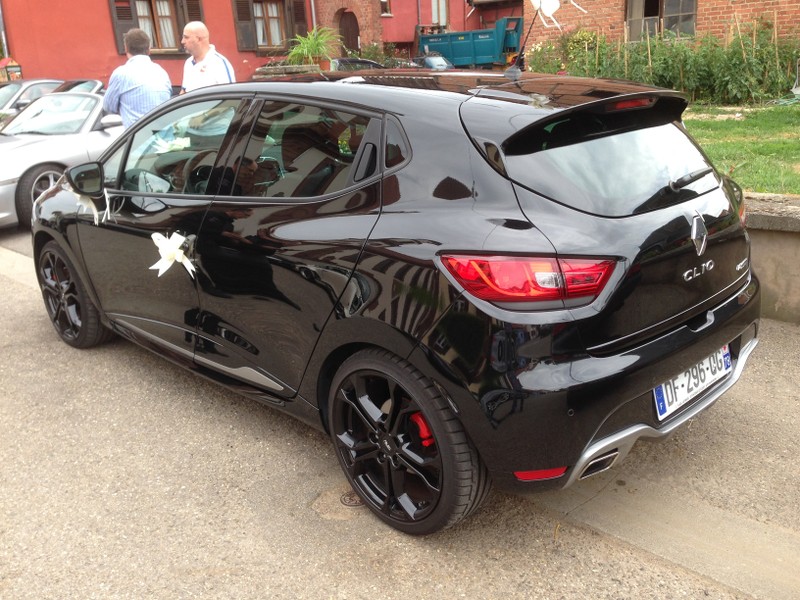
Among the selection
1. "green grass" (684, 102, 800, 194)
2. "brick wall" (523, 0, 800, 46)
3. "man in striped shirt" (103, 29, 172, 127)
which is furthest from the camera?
"brick wall" (523, 0, 800, 46)

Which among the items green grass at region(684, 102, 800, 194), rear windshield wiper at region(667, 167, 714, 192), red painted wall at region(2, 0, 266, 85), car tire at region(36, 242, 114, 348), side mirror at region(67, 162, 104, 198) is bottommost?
car tire at region(36, 242, 114, 348)

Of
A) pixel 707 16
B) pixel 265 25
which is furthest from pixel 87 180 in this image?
pixel 265 25

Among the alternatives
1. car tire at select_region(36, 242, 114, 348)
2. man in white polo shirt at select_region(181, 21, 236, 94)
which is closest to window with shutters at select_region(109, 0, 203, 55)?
man in white polo shirt at select_region(181, 21, 236, 94)

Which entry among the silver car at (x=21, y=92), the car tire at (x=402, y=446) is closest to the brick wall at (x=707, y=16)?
the silver car at (x=21, y=92)

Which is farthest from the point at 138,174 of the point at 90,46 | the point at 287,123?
the point at 90,46

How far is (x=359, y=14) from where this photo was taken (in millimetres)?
29531

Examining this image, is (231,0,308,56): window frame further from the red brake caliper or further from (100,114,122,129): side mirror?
the red brake caliper

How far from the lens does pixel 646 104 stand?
279 centimetres

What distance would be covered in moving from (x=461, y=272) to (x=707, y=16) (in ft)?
43.8

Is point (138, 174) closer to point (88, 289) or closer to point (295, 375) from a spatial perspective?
point (88, 289)

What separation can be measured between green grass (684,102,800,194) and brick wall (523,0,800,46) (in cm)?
304

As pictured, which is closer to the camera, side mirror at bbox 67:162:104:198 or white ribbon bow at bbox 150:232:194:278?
white ribbon bow at bbox 150:232:194:278

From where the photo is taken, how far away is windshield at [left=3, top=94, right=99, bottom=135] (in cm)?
879

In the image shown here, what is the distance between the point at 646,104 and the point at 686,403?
110 cm
